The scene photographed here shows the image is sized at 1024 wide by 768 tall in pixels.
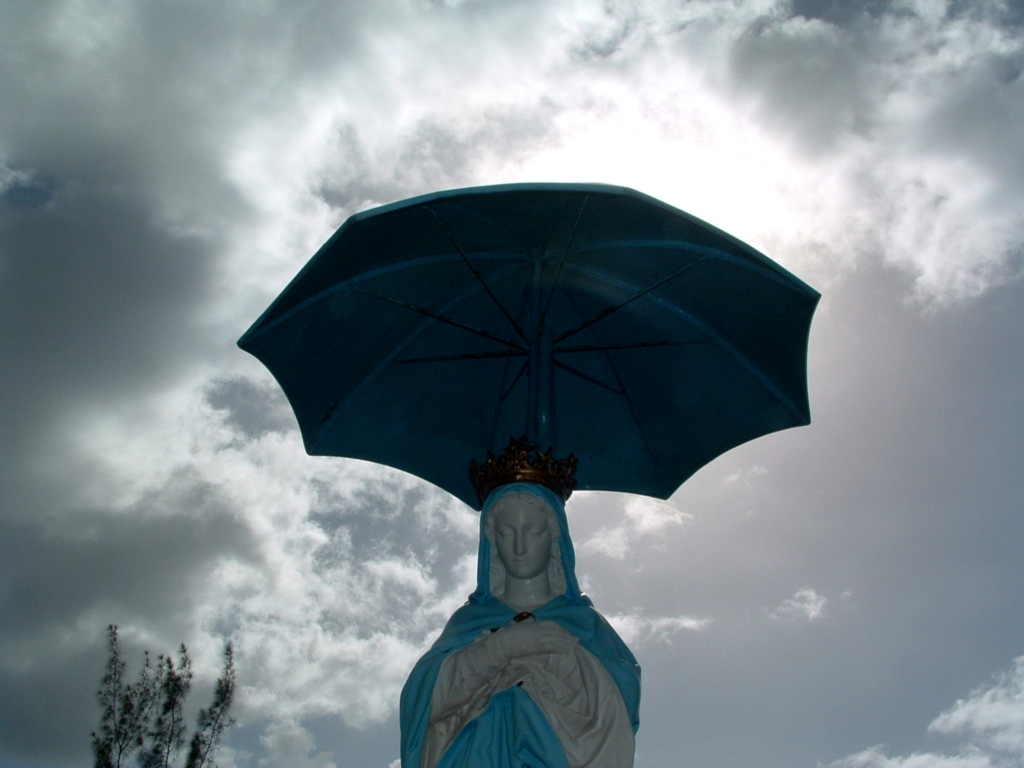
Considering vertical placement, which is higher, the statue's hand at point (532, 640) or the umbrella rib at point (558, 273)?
the umbrella rib at point (558, 273)

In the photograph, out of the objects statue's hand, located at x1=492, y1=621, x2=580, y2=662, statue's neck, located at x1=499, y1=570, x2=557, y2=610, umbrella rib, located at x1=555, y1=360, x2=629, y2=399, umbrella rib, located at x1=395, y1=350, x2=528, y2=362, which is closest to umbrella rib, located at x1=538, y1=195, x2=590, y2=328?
umbrella rib, located at x1=395, y1=350, x2=528, y2=362

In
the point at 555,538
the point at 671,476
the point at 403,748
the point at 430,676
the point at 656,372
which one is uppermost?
the point at 656,372

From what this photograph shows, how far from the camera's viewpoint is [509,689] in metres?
6.80

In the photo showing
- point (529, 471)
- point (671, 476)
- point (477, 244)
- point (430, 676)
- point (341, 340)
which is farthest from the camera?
point (671, 476)

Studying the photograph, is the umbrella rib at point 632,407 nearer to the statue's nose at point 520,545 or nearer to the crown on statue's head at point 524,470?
the crown on statue's head at point 524,470

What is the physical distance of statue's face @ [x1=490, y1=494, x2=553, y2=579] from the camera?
A: 794 centimetres

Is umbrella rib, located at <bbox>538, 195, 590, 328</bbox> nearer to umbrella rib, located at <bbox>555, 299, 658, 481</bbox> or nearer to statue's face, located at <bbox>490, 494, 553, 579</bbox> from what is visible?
umbrella rib, located at <bbox>555, 299, 658, 481</bbox>

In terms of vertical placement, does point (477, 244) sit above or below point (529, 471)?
above

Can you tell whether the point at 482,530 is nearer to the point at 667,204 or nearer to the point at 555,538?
the point at 555,538

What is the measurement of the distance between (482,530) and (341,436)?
2.66 m

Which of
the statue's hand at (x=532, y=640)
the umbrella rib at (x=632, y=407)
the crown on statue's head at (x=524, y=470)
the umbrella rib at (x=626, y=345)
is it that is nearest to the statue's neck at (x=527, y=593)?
the crown on statue's head at (x=524, y=470)

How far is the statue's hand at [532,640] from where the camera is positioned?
683 centimetres

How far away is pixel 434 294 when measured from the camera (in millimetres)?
9633

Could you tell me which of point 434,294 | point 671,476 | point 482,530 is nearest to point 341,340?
point 434,294
